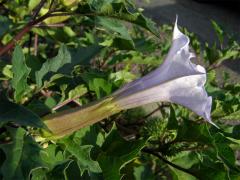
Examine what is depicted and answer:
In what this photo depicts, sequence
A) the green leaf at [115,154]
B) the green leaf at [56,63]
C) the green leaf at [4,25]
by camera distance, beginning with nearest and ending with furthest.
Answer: the green leaf at [115,154] < the green leaf at [56,63] < the green leaf at [4,25]

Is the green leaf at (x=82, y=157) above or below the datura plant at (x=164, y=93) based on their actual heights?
below

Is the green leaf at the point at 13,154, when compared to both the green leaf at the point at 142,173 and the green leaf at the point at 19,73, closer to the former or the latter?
the green leaf at the point at 19,73

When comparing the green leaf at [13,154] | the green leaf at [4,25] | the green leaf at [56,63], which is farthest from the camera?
the green leaf at [4,25]

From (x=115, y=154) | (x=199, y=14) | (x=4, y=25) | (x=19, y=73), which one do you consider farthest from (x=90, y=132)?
(x=199, y=14)

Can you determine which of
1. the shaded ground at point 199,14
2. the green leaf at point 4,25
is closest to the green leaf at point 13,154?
the green leaf at point 4,25

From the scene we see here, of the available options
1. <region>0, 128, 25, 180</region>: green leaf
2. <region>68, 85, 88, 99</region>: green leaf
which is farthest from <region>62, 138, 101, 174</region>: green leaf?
<region>68, 85, 88, 99</region>: green leaf

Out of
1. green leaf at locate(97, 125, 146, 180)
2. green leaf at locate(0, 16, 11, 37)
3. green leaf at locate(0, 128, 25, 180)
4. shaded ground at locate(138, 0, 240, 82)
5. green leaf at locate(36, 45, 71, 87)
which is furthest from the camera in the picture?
shaded ground at locate(138, 0, 240, 82)

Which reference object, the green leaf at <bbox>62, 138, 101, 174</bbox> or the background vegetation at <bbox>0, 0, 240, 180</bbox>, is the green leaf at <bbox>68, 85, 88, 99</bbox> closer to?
the background vegetation at <bbox>0, 0, 240, 180</bbox>
